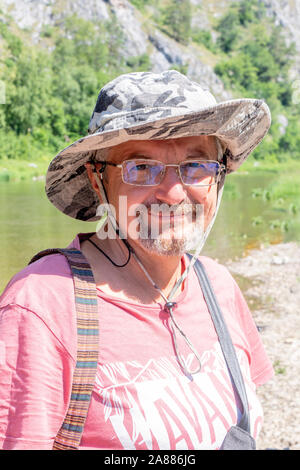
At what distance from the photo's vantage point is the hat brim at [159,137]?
1654mm

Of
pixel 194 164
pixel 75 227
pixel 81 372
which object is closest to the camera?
pixel 81 372

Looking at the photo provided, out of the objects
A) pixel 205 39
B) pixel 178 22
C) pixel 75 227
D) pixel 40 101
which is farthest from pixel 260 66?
pixel 75 227

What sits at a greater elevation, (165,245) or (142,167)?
(142,167)

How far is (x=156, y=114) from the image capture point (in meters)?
1.61

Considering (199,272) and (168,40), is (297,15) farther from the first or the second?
(199,272)

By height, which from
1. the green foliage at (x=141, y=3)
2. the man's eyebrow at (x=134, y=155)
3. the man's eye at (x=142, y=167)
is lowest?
the man's eye at (x=142, y=167)

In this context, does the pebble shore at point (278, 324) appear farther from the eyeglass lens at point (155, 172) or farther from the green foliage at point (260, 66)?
the green foliage at point (260, 66)

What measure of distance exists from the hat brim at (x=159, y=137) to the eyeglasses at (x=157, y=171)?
0.31ft

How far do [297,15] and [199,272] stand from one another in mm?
163195

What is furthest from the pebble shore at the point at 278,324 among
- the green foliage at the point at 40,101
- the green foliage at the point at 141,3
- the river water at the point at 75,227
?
the green foliage at the point at 141,3

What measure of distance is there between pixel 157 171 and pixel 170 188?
0.24ft

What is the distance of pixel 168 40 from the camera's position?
103812 mm

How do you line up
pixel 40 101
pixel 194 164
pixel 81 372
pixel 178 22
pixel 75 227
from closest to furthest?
pixel 81 372 < pixel 194 164 < pixel 75 227 < pixel 40 101 < pixel 178 22

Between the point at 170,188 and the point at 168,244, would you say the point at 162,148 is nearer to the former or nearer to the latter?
the point at 170,188
